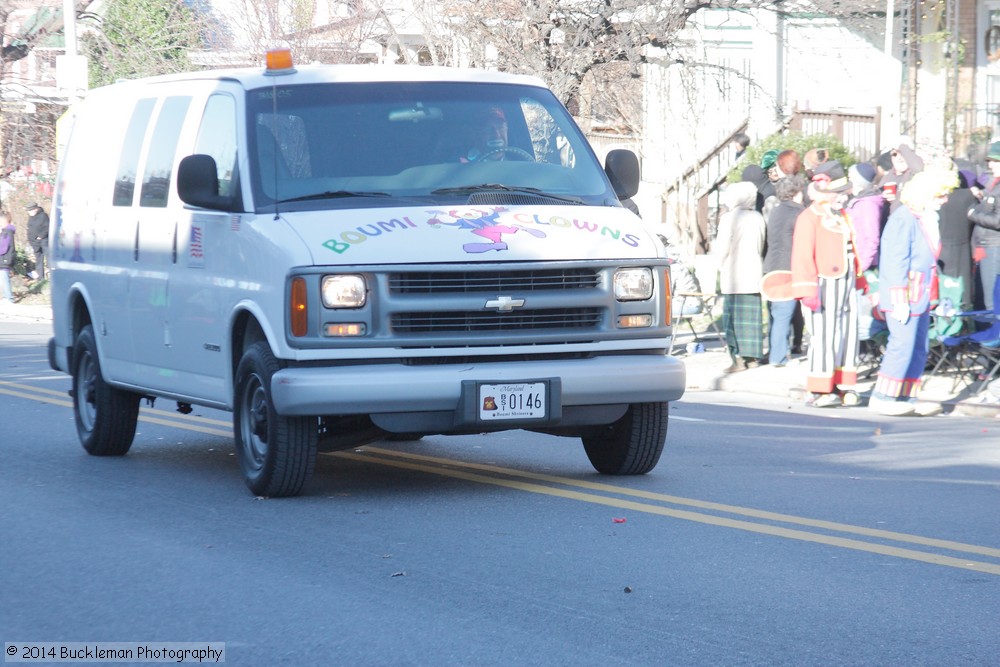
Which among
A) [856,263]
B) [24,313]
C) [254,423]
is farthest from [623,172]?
[24,313]

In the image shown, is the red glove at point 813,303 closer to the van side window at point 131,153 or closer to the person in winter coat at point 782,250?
the person in winter coat at point 782,250

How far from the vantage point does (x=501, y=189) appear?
28.7ft

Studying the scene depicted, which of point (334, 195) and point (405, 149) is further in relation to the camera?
A: point (405, 149)

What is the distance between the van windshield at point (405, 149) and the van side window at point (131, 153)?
1576mm

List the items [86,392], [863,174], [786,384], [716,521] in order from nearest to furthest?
[716,521], [86,392], [786,384], [863,174]

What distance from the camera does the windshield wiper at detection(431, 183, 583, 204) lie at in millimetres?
8648

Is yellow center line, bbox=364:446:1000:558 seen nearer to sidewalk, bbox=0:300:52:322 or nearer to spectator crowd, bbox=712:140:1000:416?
spectator crowd, bbox=712:140:1000:416

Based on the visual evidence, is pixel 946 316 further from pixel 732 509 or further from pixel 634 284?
pixel 732 509

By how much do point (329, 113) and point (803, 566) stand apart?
12.3 feet

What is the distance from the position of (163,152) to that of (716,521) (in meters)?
4.14

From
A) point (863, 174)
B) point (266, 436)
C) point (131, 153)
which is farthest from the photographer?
point (863, 174)

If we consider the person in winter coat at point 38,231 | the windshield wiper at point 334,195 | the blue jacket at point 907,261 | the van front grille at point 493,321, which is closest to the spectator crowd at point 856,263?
the blue jacket at point 907,261

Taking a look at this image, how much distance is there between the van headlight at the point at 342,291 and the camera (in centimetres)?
801

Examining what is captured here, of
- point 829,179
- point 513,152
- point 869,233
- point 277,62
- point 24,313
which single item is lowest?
point 24,313
